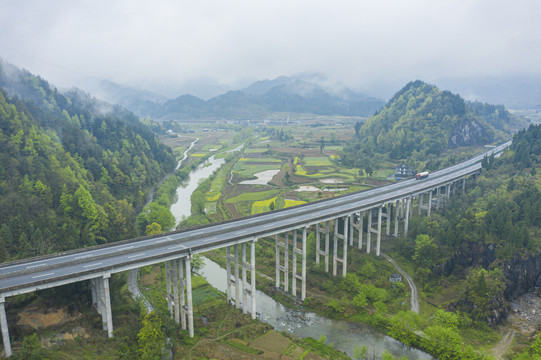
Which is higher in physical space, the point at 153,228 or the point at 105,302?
the point at 105,302

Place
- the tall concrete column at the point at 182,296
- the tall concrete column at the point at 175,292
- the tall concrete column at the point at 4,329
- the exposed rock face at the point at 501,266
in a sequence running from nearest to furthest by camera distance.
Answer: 1. the tall concrete column at the point at 4,329
2. the tall concrete column at the point at 182,296
3. the tall concrete column at the point at 175,292
4. the exposed rock face at the point at 501,266

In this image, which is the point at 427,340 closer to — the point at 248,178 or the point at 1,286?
the point at 1,286

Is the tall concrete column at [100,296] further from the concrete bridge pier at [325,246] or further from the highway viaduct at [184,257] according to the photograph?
the concrete bridge pier at [325,246]

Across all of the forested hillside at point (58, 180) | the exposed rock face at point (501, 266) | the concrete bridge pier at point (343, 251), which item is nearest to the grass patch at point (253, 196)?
the forested hillside at point (58, 180)

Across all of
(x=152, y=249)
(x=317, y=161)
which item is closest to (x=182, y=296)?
(x=152, y=249)

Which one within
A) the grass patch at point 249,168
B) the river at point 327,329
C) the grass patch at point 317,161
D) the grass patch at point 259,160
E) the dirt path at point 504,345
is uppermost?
the grass patch at point 317,161

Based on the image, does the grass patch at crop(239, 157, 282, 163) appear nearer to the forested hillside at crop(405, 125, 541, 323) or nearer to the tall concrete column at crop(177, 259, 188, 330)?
the forested hillside at crop(405, 125, 541, 323)

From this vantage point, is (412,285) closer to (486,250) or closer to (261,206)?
(486,250)
